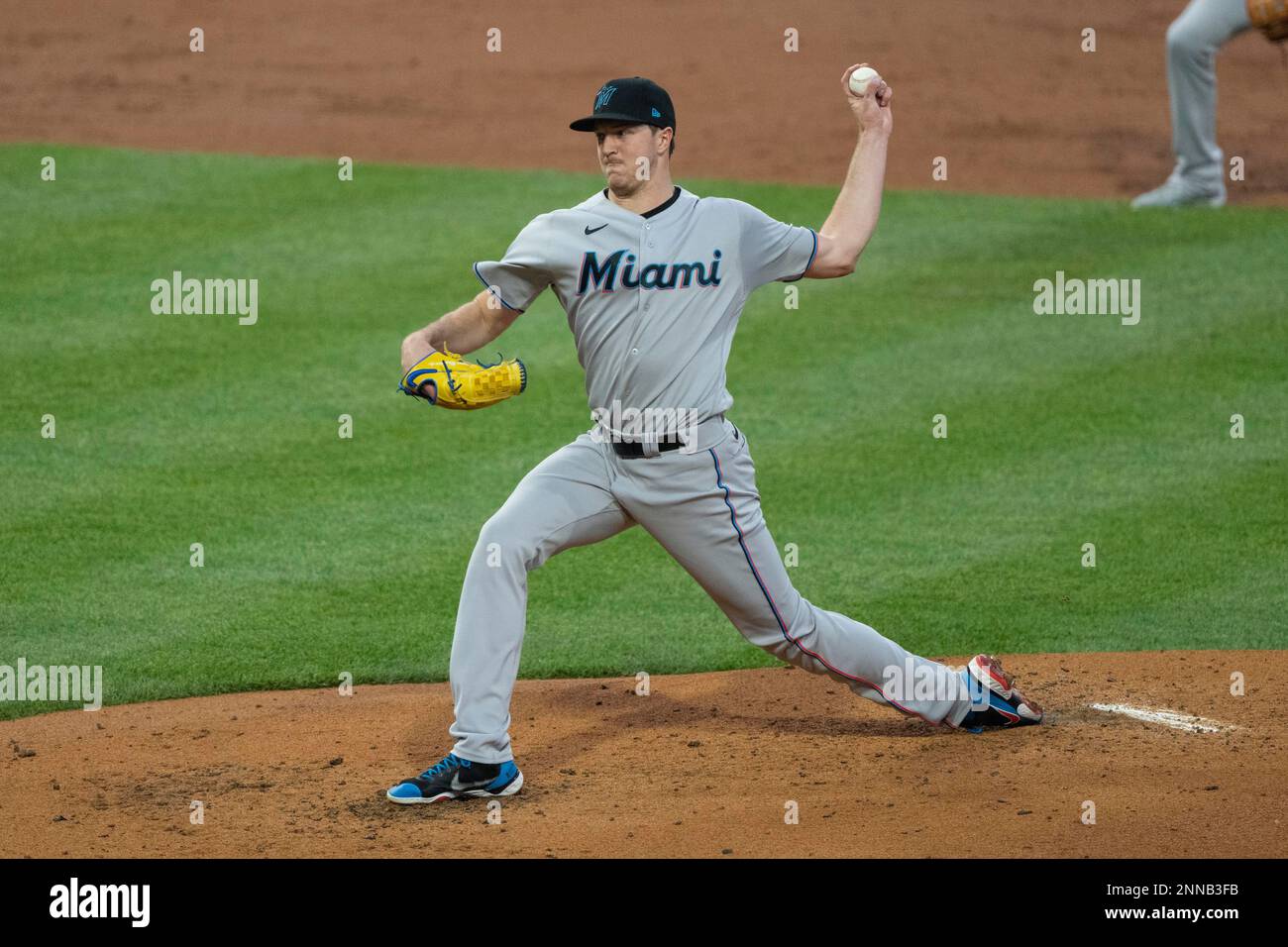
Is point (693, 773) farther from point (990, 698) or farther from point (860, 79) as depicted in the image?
point (860, 79)

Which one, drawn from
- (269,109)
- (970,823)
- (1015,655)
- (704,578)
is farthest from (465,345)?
(269,109)

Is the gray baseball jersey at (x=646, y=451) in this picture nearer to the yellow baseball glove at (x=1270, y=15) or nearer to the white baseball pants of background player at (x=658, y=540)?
the white baseball pants of background player at (x=658, y=540)

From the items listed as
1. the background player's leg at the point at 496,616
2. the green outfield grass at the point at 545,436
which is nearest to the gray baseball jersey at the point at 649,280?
the background player's leg at the point at 496,616

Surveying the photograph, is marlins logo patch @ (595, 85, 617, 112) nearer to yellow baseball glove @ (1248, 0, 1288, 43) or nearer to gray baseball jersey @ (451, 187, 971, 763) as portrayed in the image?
gray baseball jersey @ (451, 187, 971, 763)

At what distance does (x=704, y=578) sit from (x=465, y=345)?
0.93m

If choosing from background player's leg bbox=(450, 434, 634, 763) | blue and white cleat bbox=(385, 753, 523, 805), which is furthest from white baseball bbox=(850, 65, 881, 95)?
blue and white cleat bbox=(385, 753, 523, 805)

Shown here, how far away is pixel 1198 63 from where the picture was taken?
11.4 metres

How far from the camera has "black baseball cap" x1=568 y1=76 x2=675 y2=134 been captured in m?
4.86

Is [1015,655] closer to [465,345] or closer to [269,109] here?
[465,345]

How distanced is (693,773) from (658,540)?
0.68m

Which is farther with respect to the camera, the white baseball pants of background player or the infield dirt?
the infield dirt

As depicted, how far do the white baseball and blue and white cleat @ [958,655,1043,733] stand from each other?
1.68m

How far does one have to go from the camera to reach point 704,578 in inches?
201

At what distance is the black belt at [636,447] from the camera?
4977mm
